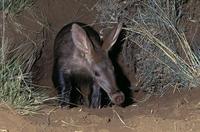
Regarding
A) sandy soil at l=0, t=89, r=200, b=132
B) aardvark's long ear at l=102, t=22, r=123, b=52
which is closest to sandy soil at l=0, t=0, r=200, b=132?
sandy soil at l=0, t=89, r=200, b=132

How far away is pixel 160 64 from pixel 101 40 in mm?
1122

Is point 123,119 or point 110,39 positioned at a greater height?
point 110,39

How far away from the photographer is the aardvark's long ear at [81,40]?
7.30 metres

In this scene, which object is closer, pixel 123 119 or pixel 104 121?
pixel 104 121

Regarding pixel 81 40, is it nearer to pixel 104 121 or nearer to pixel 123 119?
pixel 123 119

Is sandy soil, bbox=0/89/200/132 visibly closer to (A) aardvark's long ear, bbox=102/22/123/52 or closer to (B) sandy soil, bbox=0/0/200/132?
(B) sandy soil, bbox=0/0/200/132

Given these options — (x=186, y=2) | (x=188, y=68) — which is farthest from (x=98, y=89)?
(x=186, y=2)

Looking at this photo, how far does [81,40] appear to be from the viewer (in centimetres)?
751

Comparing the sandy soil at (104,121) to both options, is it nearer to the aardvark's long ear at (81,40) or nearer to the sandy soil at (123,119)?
the sandy soil at (123,119)

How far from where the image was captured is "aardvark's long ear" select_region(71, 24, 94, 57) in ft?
24.0

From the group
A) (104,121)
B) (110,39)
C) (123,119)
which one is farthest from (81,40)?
(104,121)

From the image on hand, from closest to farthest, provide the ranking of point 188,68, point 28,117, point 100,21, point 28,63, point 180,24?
point 28,117, point 188,68, point 28,63, point 180,24, point 100,21

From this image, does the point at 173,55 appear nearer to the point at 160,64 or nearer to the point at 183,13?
the point at 160,64

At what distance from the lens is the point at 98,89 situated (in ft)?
25.4
